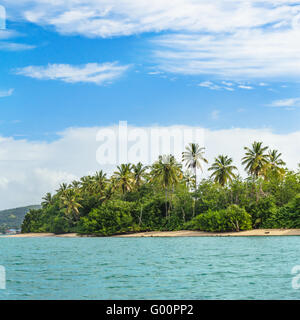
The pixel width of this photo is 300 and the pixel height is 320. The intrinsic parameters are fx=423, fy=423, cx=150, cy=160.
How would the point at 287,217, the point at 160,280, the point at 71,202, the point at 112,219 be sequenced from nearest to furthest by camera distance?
the point at 160,280, the point at 287,217, the point at 112,219, the point at 71,202

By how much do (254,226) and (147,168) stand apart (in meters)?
30.8

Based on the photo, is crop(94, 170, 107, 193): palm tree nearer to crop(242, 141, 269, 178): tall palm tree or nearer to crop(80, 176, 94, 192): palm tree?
crop(80, 176, 94, 192): palm tree

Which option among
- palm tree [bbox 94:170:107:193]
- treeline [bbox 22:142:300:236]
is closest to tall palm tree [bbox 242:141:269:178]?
treeline [bbox 22:142:300:236]

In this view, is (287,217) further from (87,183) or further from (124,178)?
(87,183)

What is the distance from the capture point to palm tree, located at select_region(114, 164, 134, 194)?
9094cm

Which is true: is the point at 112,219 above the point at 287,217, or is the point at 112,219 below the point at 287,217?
below

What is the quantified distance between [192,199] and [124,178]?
15332 millimetres

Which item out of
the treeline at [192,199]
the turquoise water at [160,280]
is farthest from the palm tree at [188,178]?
the turquoise water at [160,280]

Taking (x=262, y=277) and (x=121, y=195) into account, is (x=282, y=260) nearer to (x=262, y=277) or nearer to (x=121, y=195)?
(x=262, y=277)

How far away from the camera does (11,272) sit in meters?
28.1

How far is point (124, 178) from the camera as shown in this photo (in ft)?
298

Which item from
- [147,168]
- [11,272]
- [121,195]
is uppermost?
[147,168]

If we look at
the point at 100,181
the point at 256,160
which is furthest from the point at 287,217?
the point at 100,181
